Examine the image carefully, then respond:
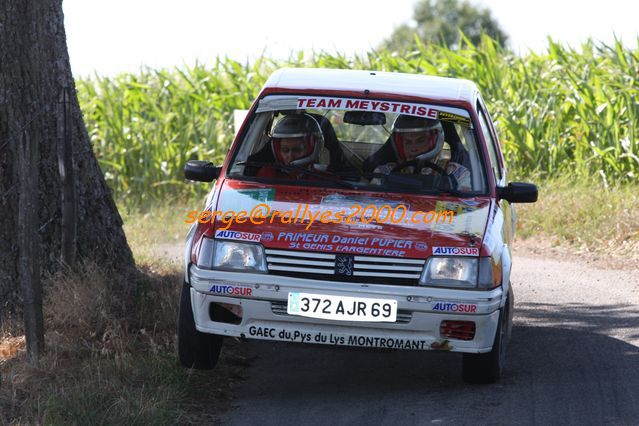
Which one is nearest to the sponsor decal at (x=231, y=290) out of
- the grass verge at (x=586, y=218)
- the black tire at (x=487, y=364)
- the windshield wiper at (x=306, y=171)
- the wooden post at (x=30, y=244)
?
the wooden post at (x=30, y=244)

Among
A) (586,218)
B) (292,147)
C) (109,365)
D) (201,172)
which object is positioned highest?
(292,147)

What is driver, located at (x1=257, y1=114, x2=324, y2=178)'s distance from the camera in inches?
303

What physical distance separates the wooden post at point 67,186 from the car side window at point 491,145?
2829mm

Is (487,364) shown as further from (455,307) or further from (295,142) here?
(295,142)

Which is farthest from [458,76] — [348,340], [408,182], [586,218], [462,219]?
[348,340]

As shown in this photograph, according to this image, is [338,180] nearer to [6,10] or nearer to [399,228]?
[399,228]

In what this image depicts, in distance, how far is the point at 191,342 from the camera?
6734mm

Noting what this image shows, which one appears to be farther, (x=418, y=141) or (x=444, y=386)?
(x=418, y=141)

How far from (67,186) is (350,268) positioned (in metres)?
2.53

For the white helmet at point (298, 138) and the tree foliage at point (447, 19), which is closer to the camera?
the white helmet at point (298, 138)

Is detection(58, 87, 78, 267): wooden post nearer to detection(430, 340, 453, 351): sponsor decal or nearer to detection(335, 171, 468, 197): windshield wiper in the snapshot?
detection(335, 171, 468, 197): windshield wiper

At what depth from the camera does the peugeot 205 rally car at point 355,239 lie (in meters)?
6.34

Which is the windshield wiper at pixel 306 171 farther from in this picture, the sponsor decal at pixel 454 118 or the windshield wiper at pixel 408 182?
the sponsor decal at pixel 454 118

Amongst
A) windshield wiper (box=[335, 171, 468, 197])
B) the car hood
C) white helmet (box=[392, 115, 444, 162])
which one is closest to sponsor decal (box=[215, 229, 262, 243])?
the car hood
